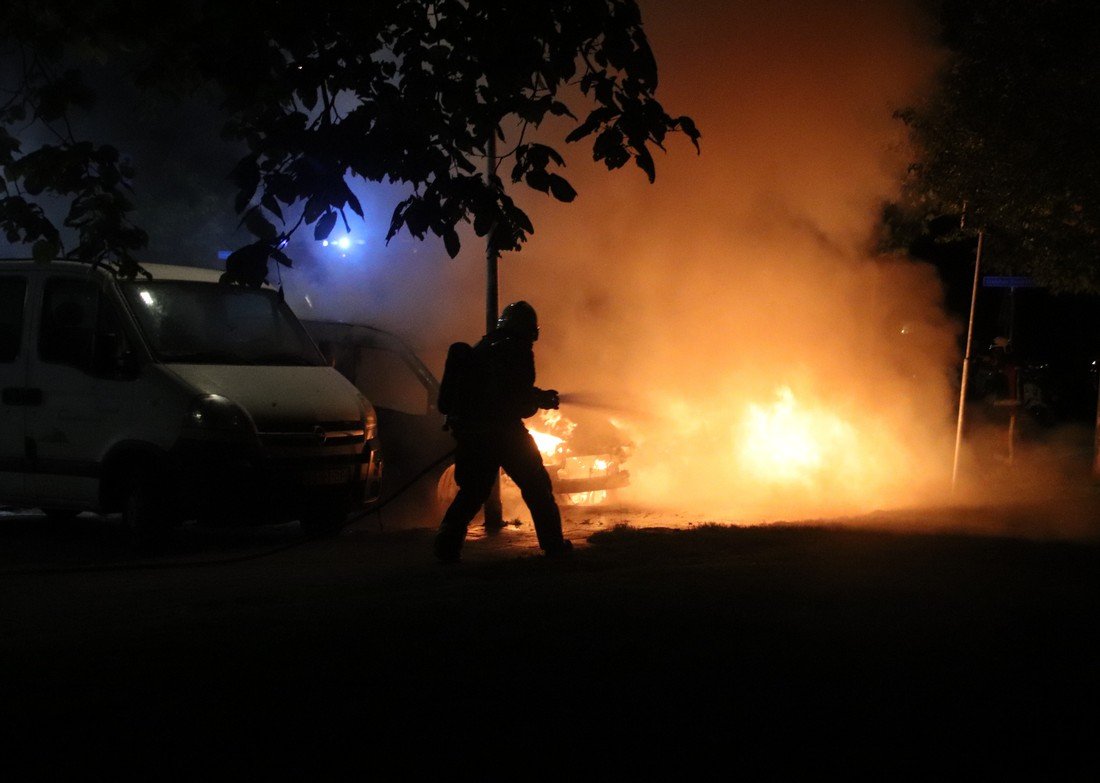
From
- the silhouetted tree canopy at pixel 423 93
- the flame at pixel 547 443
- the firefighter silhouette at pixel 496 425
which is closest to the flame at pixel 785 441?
the flame at pixel 547 443

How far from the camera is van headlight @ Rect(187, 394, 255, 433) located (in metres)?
8.70

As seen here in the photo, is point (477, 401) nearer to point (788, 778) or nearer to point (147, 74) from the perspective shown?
point (147, 74)

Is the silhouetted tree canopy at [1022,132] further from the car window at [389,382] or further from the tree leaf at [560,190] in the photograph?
the tree leaf at [560,190]

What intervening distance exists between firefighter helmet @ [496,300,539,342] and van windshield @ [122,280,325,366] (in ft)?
5.80

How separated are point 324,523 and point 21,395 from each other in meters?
2.50

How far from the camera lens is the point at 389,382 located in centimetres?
1098

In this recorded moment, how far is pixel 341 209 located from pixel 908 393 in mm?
10788

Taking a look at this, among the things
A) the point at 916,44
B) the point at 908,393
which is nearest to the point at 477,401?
the point at 908,393

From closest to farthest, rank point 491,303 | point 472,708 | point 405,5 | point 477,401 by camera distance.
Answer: point 472,708
point 405,5
point 477,401
point 491,303

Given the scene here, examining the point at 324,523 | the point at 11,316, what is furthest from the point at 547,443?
the point at 11,316

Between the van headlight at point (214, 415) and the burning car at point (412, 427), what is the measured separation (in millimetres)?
1697

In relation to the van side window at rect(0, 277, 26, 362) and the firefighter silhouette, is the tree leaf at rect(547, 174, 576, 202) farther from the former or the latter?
the van side window at rect(0, 277, 26, 362)

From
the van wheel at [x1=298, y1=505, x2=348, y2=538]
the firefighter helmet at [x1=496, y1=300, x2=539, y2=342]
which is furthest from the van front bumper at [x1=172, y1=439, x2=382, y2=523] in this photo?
the firefighter helmet at [x1=496, y1=300, x2=539, y2=342]

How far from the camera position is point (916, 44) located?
15.2m
